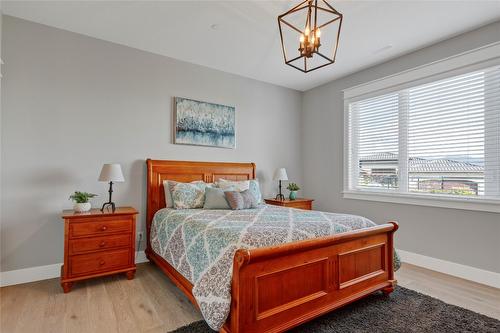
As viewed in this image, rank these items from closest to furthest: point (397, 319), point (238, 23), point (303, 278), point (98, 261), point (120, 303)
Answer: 1. point (303, 278)
2. point (397, 319)
3. point (120, 303)
4. point (98, 261)
5. point (238, 23)

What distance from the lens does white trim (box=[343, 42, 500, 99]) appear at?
289cm

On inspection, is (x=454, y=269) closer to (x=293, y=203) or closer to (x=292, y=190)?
(x=293, y=203)

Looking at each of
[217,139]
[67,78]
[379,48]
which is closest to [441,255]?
[379,48]

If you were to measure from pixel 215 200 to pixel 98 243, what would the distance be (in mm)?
1277

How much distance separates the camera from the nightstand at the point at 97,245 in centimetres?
259

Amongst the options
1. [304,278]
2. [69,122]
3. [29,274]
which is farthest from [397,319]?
[69,122]

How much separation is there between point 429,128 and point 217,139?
9.29 feet

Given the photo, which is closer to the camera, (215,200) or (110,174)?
(110,174)

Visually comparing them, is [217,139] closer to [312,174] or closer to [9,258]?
[312,174]

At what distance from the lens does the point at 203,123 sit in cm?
396

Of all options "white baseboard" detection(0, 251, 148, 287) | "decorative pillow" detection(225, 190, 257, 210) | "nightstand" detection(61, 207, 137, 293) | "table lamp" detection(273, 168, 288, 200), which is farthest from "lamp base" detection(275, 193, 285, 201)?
"white baseboard" detection(0, 251, 148, 287)

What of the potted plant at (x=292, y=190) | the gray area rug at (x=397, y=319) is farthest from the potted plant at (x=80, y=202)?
the potted plant at (x=292, y=190)

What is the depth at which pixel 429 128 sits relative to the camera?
3396 millimetres

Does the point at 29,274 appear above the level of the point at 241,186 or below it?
below
